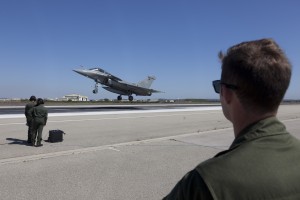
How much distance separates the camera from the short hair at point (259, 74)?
1812mm

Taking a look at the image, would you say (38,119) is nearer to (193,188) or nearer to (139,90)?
(193,188)

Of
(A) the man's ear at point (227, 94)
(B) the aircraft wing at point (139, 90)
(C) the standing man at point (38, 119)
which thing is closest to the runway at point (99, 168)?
(C) the standing man at point (38, 119)

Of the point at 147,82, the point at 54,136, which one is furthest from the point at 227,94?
the point at 147,82

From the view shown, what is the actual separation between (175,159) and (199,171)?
28.3 ft

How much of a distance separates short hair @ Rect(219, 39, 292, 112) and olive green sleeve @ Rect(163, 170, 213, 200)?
1.63ft

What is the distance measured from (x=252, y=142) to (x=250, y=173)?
18 cm

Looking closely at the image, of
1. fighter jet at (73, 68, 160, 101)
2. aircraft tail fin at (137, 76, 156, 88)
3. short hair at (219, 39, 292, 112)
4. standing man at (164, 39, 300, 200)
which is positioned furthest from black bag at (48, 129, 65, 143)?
aircraft tail fin at (137, 76, 156, 88)

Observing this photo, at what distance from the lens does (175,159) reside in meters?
10.1

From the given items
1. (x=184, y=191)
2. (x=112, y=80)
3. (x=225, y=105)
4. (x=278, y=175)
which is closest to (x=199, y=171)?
(x=184, y=191)

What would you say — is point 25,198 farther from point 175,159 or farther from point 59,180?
point 175,159

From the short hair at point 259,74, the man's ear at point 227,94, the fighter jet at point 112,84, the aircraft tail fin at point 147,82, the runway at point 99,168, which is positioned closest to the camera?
the short hair at point 259,74

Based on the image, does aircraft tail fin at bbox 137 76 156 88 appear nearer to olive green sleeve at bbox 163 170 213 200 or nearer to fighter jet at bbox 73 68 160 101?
fighter jet at bbox 73 68 160 101

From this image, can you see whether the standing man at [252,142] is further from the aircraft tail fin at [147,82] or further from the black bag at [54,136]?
the aircraft tail fin at [147,82]

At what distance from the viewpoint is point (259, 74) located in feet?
5.90
